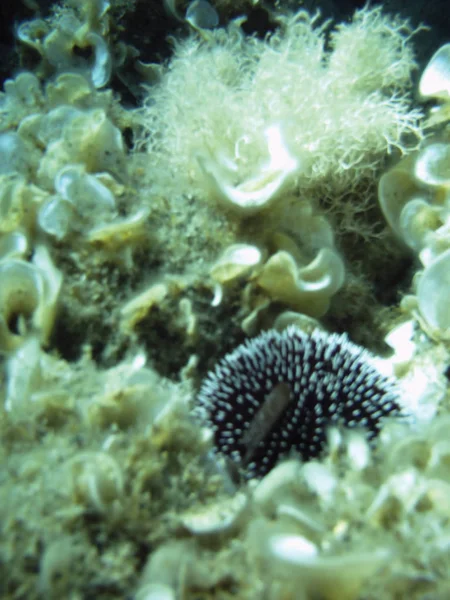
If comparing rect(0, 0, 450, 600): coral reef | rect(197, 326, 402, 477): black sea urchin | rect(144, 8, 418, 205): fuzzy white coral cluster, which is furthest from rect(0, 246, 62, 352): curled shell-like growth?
rect(144, 8, 418, 205): fuzzy white coral cluster

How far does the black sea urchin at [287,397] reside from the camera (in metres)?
2.10

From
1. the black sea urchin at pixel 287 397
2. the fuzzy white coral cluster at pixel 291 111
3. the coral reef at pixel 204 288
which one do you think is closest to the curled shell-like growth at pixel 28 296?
the coral reef at pixel 204 288

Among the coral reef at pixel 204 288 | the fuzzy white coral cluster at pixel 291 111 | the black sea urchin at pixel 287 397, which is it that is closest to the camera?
the coral reef at pixel 204 288

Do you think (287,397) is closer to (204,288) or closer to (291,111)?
(204,288)

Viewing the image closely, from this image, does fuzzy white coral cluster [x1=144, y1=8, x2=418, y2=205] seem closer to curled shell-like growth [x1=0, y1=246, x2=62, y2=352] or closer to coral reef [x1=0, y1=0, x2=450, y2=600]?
coral reef [x1=0, y1=0, x2=450, y2=600]

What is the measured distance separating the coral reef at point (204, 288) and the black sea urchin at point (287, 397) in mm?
48

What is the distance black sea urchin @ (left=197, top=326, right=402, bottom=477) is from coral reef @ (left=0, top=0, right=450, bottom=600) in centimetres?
5

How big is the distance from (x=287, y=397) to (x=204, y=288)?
0.75 meters

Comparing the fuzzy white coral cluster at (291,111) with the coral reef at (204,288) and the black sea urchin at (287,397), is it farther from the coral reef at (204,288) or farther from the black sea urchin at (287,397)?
the black sea urchin at (287,397)

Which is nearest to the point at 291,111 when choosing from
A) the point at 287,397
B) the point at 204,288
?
the point at 204,288

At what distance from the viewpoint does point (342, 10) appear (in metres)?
3.93

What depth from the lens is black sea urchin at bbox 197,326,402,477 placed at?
2098 millimetres

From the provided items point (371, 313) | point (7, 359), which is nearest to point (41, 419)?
point (7, 359)

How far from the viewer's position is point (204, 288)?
8.45ft
